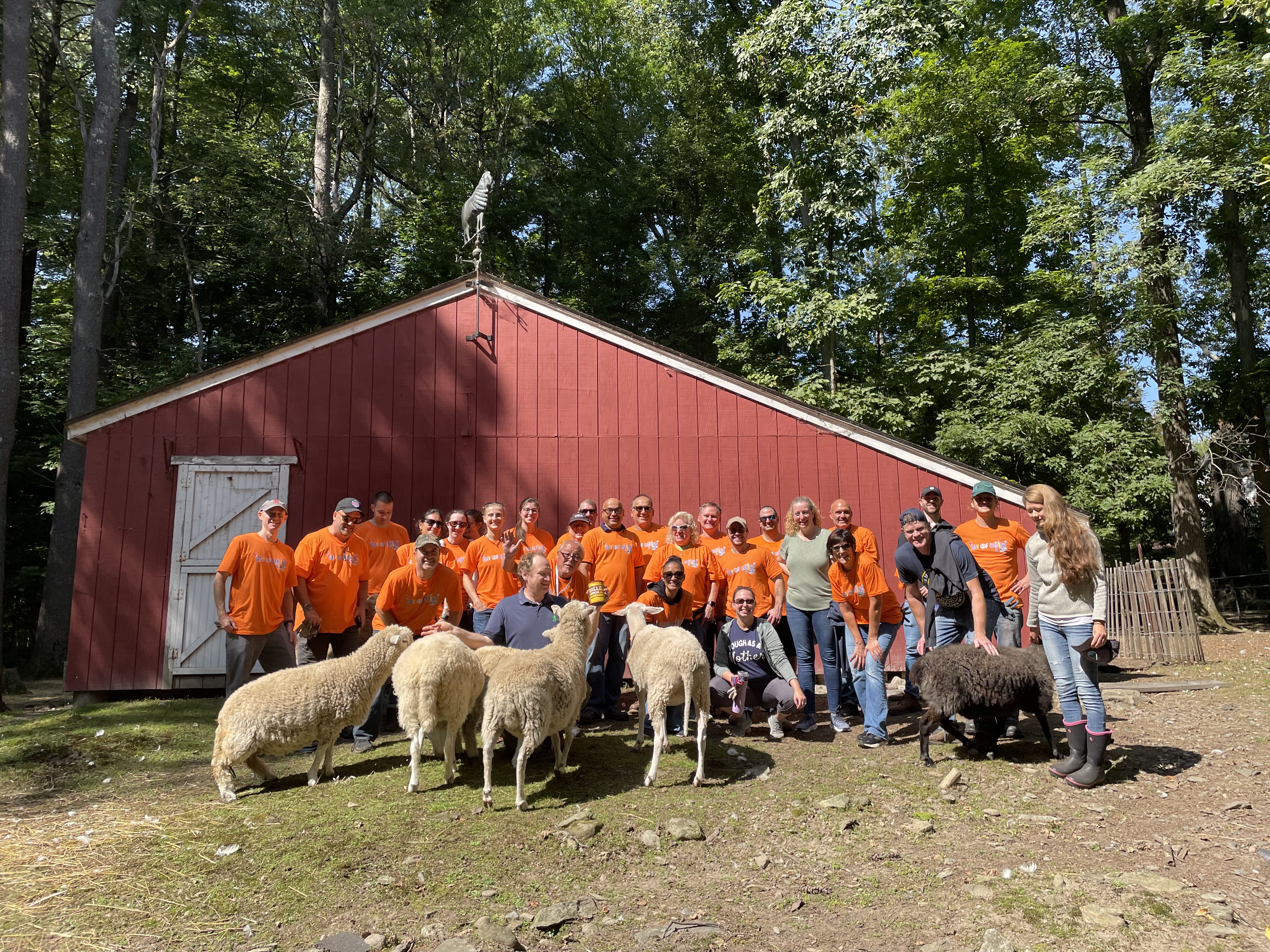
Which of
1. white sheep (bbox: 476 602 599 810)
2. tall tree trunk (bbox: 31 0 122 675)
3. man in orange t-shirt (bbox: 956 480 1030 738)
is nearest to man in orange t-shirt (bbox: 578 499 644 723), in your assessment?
white sheep (bbox: 476 602 599 810)

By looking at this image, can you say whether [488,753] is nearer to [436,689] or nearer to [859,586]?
[436,689]

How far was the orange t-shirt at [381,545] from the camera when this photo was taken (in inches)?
274

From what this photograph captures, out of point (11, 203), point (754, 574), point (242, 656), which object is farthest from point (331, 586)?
point (11, 203)

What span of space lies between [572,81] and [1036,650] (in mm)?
26747

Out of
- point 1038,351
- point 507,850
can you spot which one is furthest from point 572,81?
point 507,850

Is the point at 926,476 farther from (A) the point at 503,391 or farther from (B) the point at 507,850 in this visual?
(B) the point at 507,850

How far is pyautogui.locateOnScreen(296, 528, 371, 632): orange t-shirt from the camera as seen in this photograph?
6.48m

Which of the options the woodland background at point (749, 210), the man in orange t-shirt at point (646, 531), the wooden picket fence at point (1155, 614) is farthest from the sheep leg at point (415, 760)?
the wooden picket fence at point (1155, 614)

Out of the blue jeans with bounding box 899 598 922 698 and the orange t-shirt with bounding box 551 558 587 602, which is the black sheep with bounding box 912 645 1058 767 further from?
the orange t-shirt with bounding box 551 558 587 602

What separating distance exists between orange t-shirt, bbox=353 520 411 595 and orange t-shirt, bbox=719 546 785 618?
2983mm

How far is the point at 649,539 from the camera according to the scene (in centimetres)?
769

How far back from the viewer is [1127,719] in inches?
287

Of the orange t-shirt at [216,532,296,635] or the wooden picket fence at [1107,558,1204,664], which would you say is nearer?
the orange t-shirt at [216,532,296,635]

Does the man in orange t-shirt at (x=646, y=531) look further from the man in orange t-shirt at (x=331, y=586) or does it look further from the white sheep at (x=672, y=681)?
the man in orange t-shirt at (x=331, y=586)
